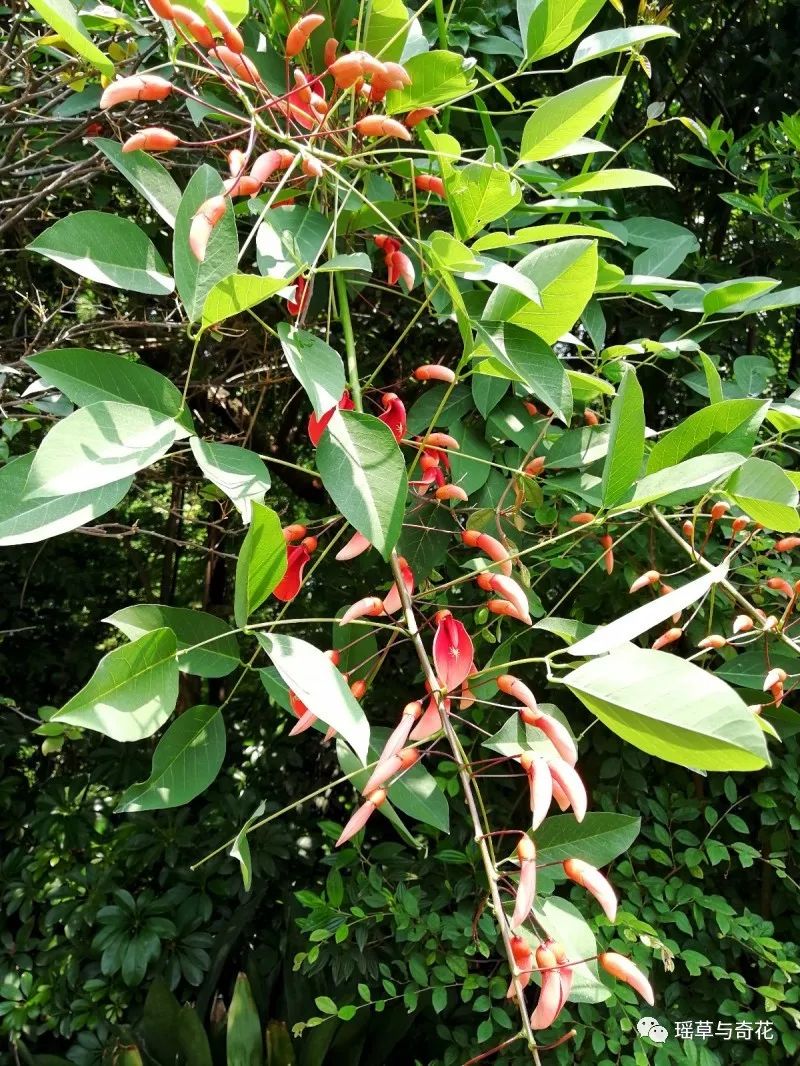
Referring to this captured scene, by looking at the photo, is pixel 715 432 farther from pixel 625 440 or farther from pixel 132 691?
pixel 132 691

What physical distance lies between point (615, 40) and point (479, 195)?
28 centimetres

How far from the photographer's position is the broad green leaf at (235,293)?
1.24 ft

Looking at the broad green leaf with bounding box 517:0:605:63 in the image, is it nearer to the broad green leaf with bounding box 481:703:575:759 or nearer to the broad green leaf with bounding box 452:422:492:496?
the broad green leaf with bounding box 452:422:492:496

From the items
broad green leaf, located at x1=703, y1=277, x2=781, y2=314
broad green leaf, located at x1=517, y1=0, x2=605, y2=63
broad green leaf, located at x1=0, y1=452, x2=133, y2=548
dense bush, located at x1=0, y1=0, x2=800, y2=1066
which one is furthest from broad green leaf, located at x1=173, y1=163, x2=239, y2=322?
broad green leaf, located at x1=703, y1=277, x2=781, y2=314

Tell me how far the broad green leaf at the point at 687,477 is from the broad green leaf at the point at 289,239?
232 mm

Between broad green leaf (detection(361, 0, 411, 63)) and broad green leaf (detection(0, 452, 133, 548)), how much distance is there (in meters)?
0.40

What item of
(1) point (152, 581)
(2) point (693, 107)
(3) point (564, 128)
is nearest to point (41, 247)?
(3) point (564, 128)

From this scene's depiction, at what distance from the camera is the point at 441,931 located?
1202mm

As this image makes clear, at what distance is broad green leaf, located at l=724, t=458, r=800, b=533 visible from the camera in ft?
Answer: 1.74

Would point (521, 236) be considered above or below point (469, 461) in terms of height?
above

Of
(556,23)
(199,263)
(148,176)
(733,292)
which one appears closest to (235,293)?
(199,263)

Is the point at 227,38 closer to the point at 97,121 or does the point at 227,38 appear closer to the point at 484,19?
the point at 97,121

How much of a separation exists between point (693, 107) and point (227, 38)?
1.28 metres

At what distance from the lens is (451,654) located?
47 cm
